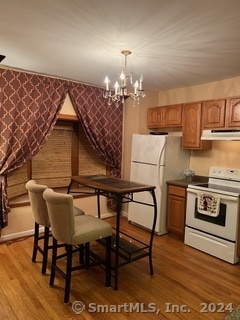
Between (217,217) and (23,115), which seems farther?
(23,115)

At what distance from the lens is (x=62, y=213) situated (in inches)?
82.0

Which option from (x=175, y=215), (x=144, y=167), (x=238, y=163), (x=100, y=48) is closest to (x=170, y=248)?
(x=175, y=215)

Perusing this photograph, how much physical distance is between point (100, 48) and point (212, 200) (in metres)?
2.35

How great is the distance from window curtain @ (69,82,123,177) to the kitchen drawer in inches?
47.5

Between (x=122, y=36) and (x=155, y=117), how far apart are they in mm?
2339

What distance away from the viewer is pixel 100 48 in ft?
8.34

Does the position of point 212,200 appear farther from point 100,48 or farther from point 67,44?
point 67,44

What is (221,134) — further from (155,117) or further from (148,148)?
A: (155,117)

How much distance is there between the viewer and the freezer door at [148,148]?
12.2ft

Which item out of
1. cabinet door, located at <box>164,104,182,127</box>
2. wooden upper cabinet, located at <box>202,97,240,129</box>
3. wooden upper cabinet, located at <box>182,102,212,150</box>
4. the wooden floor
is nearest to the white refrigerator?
wooden upper cabinet, located at <box>182,102,212,150</box>

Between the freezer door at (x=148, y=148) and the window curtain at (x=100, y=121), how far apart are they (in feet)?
1.58

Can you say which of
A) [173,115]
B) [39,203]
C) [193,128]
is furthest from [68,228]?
[173,115]

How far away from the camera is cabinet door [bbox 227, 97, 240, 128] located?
3191 mm

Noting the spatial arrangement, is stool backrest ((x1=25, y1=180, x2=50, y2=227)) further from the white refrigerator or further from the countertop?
the countertop
